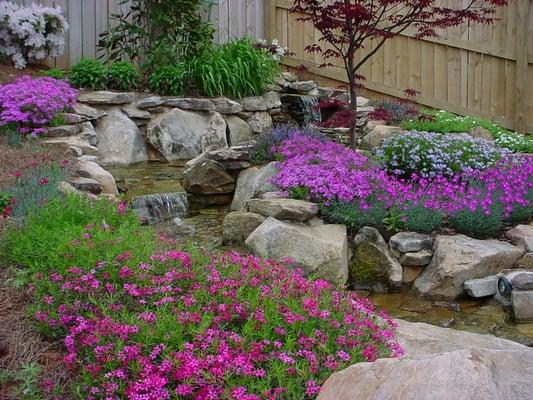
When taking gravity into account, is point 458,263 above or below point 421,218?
below

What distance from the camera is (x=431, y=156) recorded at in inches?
258

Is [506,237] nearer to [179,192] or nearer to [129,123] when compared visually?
[179,192]

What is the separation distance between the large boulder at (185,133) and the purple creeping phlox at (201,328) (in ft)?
18.2

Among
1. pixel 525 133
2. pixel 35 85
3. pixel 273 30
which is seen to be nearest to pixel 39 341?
pixel 35 85

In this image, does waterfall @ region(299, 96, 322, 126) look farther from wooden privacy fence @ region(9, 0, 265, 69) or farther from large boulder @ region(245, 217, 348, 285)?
large boulder @ region(245, 217, 348, 285)

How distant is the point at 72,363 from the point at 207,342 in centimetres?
51

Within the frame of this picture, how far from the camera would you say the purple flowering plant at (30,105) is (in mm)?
7223

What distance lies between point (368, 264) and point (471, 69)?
558cm

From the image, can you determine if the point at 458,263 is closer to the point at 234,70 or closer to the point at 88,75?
the point at 234,70

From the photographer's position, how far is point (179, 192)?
6770 mm

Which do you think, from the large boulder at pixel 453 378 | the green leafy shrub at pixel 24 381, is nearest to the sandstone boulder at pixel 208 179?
the green leafy shrub at pixel 24 381

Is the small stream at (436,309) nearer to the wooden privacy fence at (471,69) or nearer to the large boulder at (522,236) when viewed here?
the large boulder at (522,236)

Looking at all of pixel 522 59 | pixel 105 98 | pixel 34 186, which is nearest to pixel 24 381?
pixel 34 186

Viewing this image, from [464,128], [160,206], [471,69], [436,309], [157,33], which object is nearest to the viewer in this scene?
[436,309]
